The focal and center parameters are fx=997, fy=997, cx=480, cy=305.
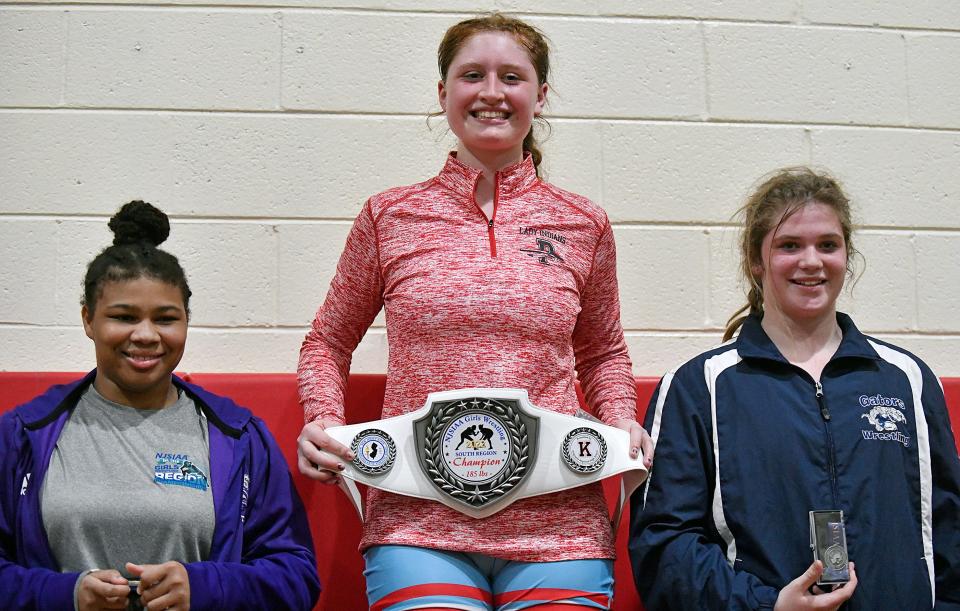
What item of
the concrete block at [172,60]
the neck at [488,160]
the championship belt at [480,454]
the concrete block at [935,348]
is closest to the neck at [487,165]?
the neck at [488,160]

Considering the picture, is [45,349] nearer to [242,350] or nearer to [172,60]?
[242,350]

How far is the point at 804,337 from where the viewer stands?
1.76 meters

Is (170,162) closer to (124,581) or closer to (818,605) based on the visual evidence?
(124,581)

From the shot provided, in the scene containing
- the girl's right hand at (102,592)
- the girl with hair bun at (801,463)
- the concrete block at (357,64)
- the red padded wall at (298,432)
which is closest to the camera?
the girl's right hand at (102,592)

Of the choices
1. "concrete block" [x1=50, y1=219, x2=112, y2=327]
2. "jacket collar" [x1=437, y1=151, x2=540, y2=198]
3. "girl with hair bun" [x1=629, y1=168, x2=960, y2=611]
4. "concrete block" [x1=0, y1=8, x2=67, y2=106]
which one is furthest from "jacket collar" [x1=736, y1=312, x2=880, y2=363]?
"concrete block" [x1=0, y1=8, x2=67, y2=106]

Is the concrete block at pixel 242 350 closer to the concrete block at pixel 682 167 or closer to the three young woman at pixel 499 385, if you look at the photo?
the three young woman at pixel 499 385

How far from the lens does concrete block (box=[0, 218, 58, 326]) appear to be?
2.15m

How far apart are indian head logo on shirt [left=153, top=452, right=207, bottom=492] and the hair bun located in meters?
0.41

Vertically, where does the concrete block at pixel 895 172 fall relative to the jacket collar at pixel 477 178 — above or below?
above

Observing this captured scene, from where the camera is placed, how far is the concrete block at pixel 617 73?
7.61ft

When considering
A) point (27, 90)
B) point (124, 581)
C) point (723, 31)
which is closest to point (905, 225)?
point (723, 31)

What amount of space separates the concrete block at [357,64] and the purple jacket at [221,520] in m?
0.82

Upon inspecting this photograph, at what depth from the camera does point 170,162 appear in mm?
2215

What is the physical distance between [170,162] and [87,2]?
1.36 ft
